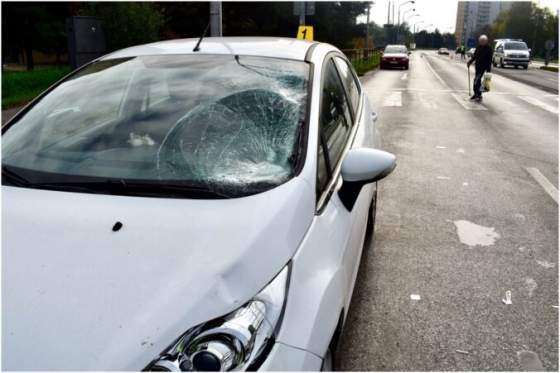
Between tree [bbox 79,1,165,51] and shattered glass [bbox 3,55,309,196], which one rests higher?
tree [bbox 79,1,165,51]

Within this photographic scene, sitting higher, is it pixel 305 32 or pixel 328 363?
pixel 305 32

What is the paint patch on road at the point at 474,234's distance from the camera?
420 cm

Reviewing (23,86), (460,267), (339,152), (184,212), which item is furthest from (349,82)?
(23,86)

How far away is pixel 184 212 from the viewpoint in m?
1.88

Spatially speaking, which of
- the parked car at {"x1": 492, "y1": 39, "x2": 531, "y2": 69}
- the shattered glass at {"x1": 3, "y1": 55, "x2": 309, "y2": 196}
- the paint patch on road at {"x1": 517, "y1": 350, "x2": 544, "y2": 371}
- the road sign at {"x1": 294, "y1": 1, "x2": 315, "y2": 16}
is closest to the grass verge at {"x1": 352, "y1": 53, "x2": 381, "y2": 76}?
Result: the parked car at {"x1": 492, "y1": 39, "x2": 531, "y2": 69}

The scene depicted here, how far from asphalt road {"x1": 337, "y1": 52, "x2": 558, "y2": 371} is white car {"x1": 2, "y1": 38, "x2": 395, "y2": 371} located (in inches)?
24.0

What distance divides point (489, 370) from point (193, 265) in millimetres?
1707

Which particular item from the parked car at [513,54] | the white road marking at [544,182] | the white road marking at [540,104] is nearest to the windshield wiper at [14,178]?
the white road marking at [544,182]

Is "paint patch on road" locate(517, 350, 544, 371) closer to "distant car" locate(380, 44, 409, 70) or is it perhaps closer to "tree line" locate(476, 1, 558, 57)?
"distant car" locate(380, 44, 409, 70)

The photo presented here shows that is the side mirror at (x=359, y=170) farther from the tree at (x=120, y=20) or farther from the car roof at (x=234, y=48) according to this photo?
the tree at (x=120, y=20)

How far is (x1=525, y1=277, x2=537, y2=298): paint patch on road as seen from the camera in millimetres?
3367

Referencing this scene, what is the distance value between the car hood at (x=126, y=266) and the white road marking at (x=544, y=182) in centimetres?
442

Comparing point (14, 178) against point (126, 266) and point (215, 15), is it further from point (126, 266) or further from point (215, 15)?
point (215, 15)

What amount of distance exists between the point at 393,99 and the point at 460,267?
12.0 meters
